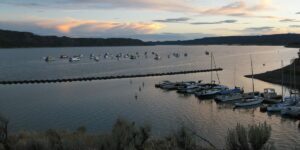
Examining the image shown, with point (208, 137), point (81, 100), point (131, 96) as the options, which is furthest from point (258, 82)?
point (208, 137)

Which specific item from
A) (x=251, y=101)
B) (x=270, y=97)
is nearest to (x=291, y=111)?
(x=251, y=101)

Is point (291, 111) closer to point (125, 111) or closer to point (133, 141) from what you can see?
point (125, 111)

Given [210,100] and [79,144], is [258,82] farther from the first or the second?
[79,144]

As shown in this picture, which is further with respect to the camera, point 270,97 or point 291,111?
point 270,97

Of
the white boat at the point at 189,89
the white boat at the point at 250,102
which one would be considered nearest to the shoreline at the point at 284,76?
the white boat at the point at 189,89

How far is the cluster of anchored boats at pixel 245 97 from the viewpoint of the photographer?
144ft

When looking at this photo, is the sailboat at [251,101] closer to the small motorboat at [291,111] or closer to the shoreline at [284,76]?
the small motorboat at [291,111]

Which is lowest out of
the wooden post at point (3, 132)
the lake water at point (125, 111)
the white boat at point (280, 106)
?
the lake water at point (125, 111)

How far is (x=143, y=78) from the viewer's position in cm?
8519

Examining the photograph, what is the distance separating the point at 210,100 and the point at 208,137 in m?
23.6

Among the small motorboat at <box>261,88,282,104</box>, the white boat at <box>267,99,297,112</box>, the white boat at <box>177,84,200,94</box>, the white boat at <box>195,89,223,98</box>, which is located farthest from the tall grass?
the white boat at <box>177,84,200,94</box>

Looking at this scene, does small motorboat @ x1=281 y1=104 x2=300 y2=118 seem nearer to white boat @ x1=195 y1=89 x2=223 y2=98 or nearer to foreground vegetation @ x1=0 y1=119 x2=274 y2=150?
white boat @ x1=195 y1=89 x2=223 y2=98

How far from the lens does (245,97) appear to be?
52406 mm

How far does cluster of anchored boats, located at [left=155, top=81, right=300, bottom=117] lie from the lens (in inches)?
1726
